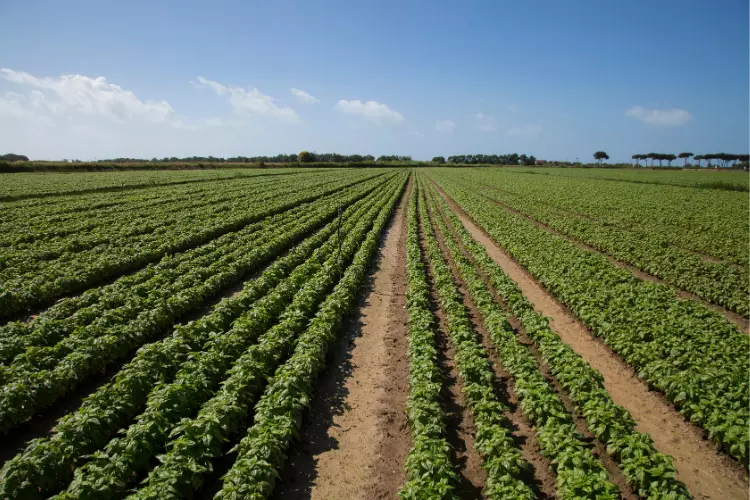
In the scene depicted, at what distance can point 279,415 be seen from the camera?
6629 millimetres

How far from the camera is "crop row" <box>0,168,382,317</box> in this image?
11.9 metres

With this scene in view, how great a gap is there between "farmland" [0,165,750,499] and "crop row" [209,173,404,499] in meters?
0.04

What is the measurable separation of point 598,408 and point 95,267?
56.2 feet

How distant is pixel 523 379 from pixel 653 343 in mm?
4344

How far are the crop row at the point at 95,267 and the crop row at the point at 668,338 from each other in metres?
17.4

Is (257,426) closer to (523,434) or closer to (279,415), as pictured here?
(279,415)

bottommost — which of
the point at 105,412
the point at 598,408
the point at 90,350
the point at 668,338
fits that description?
the point at 598,408

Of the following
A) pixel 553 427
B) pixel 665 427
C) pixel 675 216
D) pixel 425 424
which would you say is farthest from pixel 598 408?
pixel 675 216

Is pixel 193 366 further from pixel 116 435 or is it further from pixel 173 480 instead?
pixel 173 480

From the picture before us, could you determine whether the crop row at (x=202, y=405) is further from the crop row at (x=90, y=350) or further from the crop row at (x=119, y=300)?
the crop row at (x=119, y=300)

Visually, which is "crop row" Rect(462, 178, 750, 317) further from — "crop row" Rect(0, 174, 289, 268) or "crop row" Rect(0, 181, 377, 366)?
"crop row" Rect(0, 174, 289, 268)

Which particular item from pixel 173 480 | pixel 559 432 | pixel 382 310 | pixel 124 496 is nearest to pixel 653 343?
pixel 559 432

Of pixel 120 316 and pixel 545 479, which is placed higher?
pixel 120 316

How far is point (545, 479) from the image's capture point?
6.16 meters
